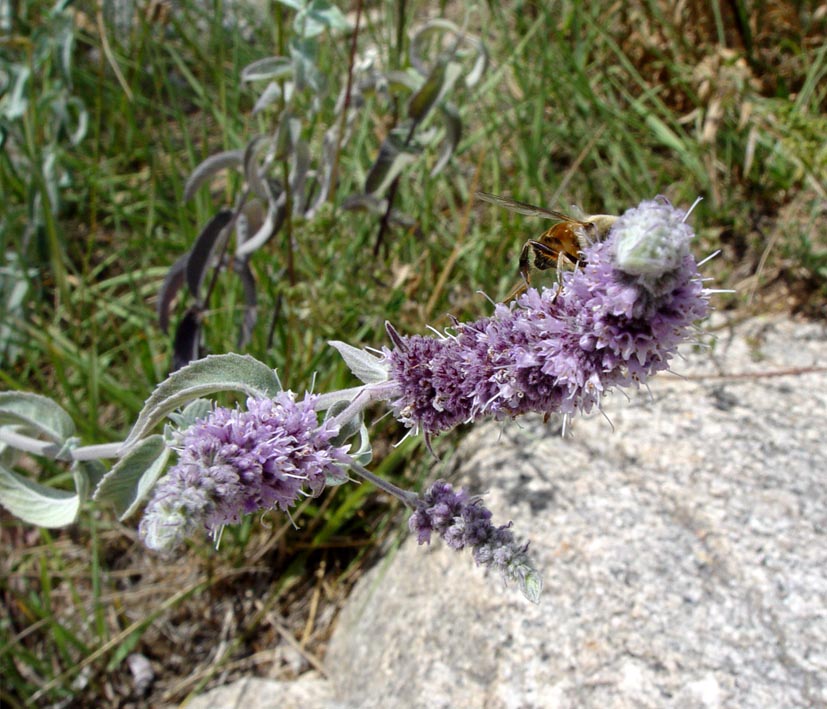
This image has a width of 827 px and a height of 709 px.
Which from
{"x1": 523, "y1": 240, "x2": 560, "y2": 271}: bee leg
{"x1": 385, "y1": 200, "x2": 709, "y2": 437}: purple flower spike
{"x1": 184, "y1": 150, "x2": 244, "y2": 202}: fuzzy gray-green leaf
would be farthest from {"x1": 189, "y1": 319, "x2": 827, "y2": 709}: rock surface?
{"x1": 184, "y1": 150, "x2": 244, "y2": 202}: fuzzy gray-green leaf

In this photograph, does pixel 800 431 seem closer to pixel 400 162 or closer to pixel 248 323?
pixel 400 162

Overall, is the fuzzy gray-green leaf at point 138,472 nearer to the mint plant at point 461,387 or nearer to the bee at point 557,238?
the mint plant at point 461,387

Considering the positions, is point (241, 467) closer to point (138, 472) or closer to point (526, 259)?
point (138, 472)

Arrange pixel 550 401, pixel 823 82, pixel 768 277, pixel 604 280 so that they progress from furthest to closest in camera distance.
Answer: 1. pixel 823 82
2. pixel 768 277
3. pixel 550 401
4. pixel 604 280

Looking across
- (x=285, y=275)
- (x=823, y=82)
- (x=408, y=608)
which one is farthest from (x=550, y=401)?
(x=823, y=82)

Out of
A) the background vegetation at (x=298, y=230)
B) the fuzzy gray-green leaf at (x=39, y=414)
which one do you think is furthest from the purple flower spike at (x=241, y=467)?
the background vegetation at (x=298, y=230)

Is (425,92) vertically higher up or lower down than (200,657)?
higher up

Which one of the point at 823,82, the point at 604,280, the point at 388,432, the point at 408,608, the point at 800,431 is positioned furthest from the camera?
the point at 823,82
